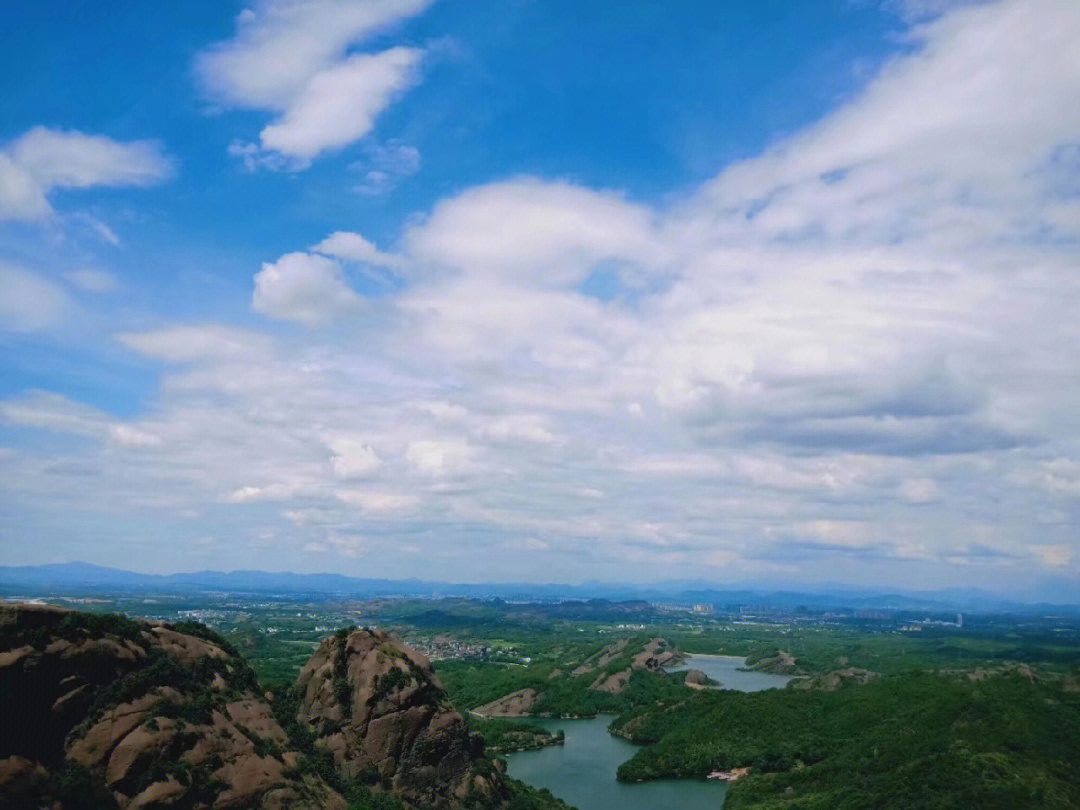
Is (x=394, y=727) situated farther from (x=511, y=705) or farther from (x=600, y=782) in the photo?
(x=511, y=705)

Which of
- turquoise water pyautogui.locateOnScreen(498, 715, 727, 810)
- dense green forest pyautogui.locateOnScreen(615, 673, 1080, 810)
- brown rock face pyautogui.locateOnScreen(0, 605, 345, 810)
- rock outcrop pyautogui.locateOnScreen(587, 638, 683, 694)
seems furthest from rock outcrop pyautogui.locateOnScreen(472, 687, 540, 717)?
brown rock face pyautogui.locateOnScreen(0, 605, 345, 810)

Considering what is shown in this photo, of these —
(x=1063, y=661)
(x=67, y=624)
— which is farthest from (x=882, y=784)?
(x=1063, y=661)

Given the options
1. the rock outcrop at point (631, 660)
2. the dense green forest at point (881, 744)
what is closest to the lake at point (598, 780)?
the dense green forest at point (881, 744)

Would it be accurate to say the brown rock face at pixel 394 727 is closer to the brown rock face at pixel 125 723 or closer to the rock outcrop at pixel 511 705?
the brown rock face at pixel 125 723

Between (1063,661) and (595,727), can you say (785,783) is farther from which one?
(1063,661)

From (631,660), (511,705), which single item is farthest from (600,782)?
(631,660)

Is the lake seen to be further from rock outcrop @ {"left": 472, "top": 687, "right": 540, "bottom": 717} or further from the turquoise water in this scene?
rock outcrop @ {"left": 472, "top": 687, "right": 540, "bottom": 717}
